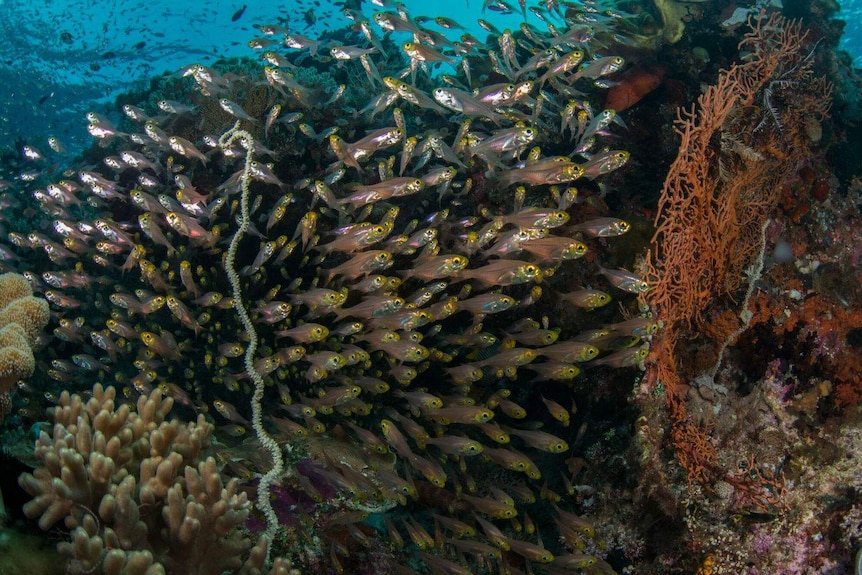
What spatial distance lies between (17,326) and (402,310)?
Answer: 3.39 m

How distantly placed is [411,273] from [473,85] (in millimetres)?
6284

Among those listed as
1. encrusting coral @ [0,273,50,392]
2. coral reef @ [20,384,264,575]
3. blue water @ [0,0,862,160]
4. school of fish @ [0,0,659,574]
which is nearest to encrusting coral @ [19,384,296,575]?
coral reef @ [20,384,264,575]

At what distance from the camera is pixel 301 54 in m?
13.6

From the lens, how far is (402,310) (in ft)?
16.4

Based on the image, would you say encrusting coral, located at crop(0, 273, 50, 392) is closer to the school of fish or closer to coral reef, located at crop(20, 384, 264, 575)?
coral reef, located at crop(20, 384, 264, 575)

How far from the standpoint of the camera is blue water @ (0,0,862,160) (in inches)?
1137

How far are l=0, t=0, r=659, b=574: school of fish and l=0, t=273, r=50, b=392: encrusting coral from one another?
93 centimetres

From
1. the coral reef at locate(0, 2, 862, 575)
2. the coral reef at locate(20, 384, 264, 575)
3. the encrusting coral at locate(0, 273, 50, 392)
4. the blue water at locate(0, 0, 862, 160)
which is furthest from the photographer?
the blue water at locate(0, 0, 862, 160)

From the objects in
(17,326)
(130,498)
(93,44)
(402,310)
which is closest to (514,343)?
(402,310)

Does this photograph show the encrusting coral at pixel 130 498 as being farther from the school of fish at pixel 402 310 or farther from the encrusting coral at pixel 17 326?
the school of fish at pixel 402 310

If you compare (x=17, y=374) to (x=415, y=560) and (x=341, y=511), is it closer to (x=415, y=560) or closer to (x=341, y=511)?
(x=341, y=511)

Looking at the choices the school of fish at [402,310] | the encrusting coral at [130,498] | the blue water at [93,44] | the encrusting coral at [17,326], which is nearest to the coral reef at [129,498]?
the encrusting coral at [130,498]

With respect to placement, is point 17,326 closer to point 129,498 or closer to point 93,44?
point 129,498

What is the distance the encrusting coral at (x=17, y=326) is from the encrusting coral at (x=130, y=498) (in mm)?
606
